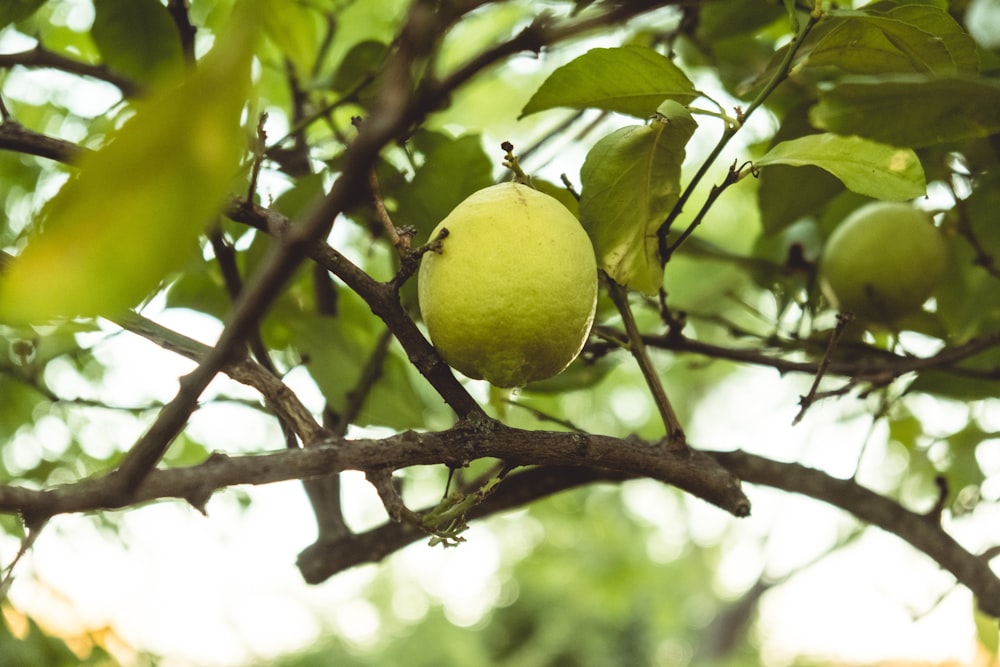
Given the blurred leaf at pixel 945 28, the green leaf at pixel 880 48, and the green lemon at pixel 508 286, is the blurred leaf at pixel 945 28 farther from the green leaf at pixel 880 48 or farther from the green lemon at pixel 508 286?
the green lemon at pixel 508 286

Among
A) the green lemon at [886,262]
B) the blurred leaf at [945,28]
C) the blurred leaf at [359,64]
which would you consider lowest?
the blurred leaf at [945,28]

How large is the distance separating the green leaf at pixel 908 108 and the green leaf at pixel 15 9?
2.60 feet

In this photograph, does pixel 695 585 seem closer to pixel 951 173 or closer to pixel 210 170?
pixel 951 173

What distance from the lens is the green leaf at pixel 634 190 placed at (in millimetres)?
726

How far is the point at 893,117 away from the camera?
600mm

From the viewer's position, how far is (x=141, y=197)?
330 millimetres

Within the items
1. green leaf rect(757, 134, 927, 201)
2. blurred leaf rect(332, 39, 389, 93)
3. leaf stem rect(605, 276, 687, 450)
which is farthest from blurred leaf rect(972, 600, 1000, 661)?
blurred leaf rect(332, 39, 389, 93)

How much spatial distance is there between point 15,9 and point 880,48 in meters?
0.84

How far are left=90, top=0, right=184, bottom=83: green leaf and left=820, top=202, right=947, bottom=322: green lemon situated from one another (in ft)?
2.67

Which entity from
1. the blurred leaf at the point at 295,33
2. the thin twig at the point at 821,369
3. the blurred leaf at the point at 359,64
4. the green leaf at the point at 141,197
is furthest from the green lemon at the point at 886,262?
the green leaf at the point at 141,197

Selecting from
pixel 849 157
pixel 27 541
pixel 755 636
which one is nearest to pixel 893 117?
pixel 849 157

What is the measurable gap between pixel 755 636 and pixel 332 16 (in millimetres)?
6580

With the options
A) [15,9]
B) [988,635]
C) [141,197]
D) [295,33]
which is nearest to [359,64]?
[295,33]

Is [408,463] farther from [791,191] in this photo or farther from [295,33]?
[295,33]
